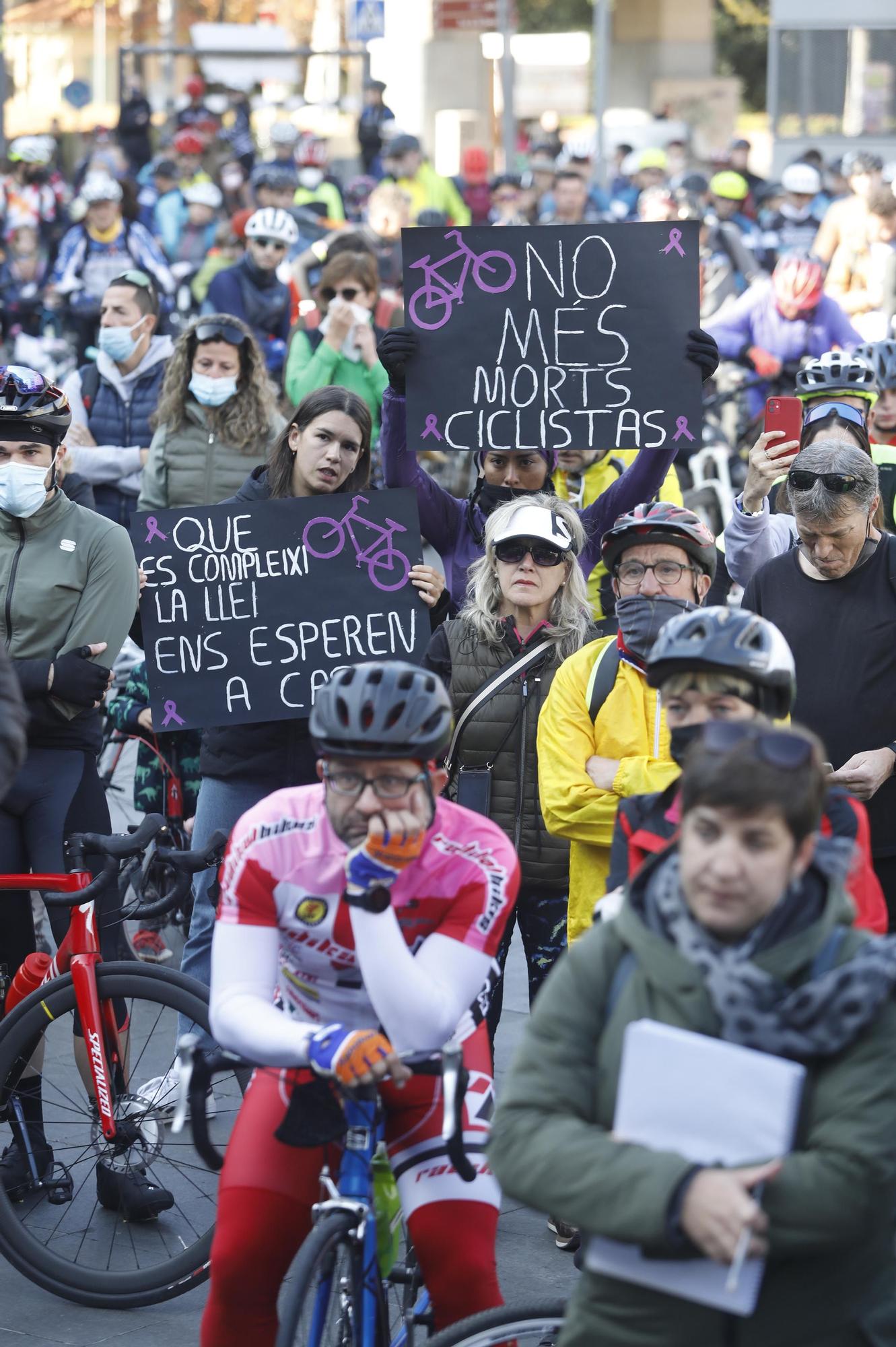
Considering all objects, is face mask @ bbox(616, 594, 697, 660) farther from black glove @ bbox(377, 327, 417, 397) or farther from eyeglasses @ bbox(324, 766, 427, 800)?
black glove @ bbox(377, 327, 417, 397)

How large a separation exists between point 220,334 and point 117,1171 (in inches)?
140

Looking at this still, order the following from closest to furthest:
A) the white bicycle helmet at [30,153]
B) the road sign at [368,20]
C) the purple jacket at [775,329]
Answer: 1. the purple jacket at [775,329]
2. the white bicycle helmet at [30,153]
3. the road sign at [368,20]

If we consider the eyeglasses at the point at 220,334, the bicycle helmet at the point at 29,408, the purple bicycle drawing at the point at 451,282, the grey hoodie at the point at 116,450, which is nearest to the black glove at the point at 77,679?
the bicycle helmet at the point at 29,408

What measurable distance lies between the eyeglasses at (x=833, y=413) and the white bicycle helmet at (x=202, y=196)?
13.4 meters

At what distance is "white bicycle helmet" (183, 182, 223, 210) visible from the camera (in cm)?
1881

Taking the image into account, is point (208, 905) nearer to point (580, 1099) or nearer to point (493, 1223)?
point (493, 1223)

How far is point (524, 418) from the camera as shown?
6.03 meters

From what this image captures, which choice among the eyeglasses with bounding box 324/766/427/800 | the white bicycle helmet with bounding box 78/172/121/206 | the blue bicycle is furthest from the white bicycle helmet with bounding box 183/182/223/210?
the blue bicycle

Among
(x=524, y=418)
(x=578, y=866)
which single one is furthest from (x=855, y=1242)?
(x=524, y=418)

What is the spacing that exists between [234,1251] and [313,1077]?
33 cm

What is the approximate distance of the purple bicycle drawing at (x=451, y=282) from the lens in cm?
602

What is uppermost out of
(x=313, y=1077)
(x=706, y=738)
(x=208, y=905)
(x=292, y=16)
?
(x=292, y=16)

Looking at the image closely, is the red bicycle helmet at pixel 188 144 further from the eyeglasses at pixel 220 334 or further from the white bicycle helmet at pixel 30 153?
the eyeglasses at pixel 220 334

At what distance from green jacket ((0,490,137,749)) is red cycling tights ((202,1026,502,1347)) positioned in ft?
6.90
